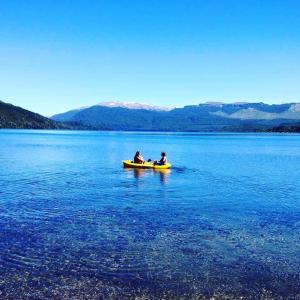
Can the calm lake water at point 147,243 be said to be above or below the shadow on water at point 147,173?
above

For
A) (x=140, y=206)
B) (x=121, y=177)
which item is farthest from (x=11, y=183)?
(x=140, y=206)

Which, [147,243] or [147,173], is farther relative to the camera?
[147,173]

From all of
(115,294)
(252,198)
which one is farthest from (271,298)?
(252,198)

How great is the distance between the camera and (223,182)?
173ft

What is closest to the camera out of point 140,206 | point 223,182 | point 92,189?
point 140,206

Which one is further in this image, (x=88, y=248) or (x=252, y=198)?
(x=252, y=198)

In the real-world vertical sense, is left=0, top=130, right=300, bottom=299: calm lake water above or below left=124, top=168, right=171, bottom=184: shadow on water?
above

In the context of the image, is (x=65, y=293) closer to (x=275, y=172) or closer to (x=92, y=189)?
(x=92, y=189)

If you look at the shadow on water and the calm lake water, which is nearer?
the calm lake water

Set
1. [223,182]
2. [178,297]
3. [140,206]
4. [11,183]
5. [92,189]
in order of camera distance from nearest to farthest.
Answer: [178,297] < [140,206] < [92,189] < [11,183] < [223,182]

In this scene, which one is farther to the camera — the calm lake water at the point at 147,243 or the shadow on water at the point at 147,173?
the shadow on water at the point at 147,173

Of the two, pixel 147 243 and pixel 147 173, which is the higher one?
pixel 147 243

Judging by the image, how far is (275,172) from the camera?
6706cm

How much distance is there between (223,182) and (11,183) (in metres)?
23.8
